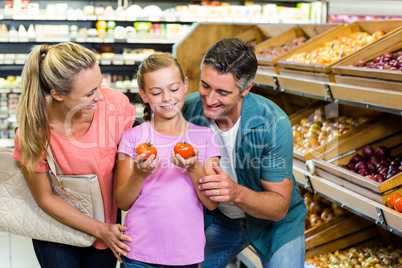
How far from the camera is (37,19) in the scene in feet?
20.4

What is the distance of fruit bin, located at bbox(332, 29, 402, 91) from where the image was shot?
2355mm

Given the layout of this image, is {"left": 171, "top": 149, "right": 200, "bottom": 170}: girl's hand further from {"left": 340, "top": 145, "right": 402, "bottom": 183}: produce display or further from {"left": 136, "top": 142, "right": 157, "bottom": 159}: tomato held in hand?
{"left": 340, "top": 145, "right": 402, "bottom": 183}: produce display

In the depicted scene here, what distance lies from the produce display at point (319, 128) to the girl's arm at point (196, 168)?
A: 1.60 metres

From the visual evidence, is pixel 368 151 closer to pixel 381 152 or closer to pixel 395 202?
pixel 381 152

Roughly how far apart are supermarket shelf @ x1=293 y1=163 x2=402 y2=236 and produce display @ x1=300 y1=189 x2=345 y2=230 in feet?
1.01

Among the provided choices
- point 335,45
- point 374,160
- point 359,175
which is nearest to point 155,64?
point 359,175

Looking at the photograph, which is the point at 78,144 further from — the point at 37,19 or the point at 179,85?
the point at 37,19

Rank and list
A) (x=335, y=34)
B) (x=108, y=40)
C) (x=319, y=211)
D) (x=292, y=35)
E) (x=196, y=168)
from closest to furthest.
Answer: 1. (x=196, y=168)
2. (x=319, y=211)
3. (x=335, y=34)
4. (x=292, y=35)
5. (x=108, y=40)

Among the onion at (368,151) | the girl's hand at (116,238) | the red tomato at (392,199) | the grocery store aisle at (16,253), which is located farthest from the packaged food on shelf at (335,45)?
the grocery store aisle at (16,253)

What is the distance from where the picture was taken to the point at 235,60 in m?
1.91

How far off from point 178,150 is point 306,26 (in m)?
3.21

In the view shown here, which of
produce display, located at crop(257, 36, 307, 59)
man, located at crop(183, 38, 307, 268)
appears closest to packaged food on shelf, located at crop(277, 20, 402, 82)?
produce display, located at crop(257, 36, 307, 59)

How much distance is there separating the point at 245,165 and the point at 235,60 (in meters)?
0.47

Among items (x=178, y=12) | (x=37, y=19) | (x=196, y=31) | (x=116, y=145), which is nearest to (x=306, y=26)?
(x=196, y=31)
